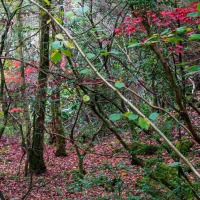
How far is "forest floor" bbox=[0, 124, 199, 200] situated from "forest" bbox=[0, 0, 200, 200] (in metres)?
0.03

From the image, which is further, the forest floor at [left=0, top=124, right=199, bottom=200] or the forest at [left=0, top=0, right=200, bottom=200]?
the forest floor at [left=0, top=124, right=199, bottom=200]

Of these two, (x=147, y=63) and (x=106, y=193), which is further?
(x=106, y=193)

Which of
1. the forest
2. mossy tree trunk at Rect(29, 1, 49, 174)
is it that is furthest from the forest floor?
mossy tree trunk at Rect(29, 1, 49, 174)

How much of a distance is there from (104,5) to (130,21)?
2711 mm

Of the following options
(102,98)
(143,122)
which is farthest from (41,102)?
(143,122)

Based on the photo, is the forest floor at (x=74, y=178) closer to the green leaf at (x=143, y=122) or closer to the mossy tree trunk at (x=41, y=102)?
the mossy tree trunk at (x=41, y=102)

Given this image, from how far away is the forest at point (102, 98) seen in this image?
3838 millimetres

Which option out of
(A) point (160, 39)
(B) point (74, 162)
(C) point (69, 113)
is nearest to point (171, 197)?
(A) point (160, 39)

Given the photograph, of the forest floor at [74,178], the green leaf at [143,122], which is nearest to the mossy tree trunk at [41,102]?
the forest floor at [74,178]

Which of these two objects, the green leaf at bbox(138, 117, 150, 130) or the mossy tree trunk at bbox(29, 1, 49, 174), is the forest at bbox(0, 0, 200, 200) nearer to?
the mossy tree trunk at bbox(29, 1, 49, 174)

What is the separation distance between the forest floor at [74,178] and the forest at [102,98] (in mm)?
25

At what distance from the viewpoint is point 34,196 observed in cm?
649

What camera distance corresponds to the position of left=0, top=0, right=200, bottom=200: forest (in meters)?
3.84

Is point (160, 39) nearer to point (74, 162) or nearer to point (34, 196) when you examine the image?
point (34, 196)
